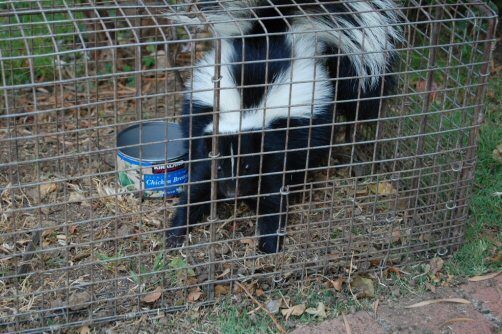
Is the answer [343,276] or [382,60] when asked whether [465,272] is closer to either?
[343,276]

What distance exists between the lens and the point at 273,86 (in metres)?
3.10

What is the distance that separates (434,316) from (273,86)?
116 centimetres

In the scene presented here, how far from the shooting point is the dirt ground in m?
2.96

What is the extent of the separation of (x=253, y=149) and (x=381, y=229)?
30.2 inches

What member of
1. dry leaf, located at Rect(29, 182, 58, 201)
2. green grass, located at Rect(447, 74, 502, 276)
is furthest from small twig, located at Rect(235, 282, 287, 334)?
dry leaf, located at Rect(29, 182, 58, 201)

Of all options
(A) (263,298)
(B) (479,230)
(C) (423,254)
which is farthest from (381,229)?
(A) (263,298)

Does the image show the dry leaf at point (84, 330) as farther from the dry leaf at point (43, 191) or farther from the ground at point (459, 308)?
the dry leaf at point (43, 191)

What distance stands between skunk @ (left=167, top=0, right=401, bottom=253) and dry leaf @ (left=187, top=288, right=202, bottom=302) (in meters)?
0.30

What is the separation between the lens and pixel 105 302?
3021 mm

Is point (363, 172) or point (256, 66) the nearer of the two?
point (256, 66)

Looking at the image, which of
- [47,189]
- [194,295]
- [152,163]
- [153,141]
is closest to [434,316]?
[194,295]

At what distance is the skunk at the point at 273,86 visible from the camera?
3.04 m

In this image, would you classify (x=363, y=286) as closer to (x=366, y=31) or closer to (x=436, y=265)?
(x=436, y=265)

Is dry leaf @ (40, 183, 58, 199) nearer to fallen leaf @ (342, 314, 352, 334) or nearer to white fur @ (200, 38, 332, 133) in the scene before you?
white fur @ (200, 38, 332, 133)
